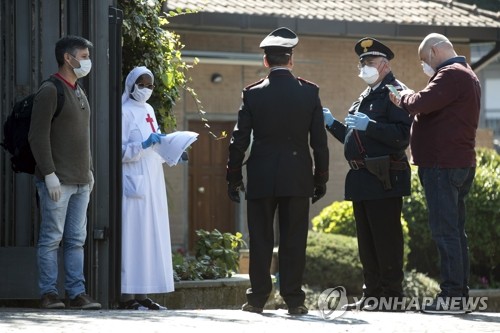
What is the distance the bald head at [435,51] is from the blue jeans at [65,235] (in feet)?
8.11

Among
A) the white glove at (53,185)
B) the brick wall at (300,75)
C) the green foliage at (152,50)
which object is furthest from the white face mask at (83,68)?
the brick wall at (300,75)

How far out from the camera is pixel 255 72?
68.9ft

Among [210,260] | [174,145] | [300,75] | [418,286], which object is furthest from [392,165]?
[300,75]

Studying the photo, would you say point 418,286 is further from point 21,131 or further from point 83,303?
point 21,131

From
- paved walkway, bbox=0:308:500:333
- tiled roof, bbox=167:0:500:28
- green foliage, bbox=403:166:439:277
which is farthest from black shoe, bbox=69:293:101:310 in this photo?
tiled roof, bbox=167:0:500:28

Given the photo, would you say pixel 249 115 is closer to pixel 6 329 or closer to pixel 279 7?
pixel 6 329

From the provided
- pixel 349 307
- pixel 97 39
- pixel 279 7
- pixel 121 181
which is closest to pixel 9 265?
pixel 121 181

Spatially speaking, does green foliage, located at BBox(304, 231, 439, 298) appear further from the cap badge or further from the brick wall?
the cap badge

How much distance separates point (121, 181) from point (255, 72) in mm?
10499

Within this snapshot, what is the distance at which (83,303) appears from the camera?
978 centimetres

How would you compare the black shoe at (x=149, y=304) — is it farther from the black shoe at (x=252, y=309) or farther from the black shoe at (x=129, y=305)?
the black shoe at (x=252, y=309)

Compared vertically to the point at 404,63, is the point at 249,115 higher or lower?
lower

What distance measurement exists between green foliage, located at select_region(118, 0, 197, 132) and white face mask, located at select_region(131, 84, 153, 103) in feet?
2.68

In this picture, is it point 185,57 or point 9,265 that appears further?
point 185,57
